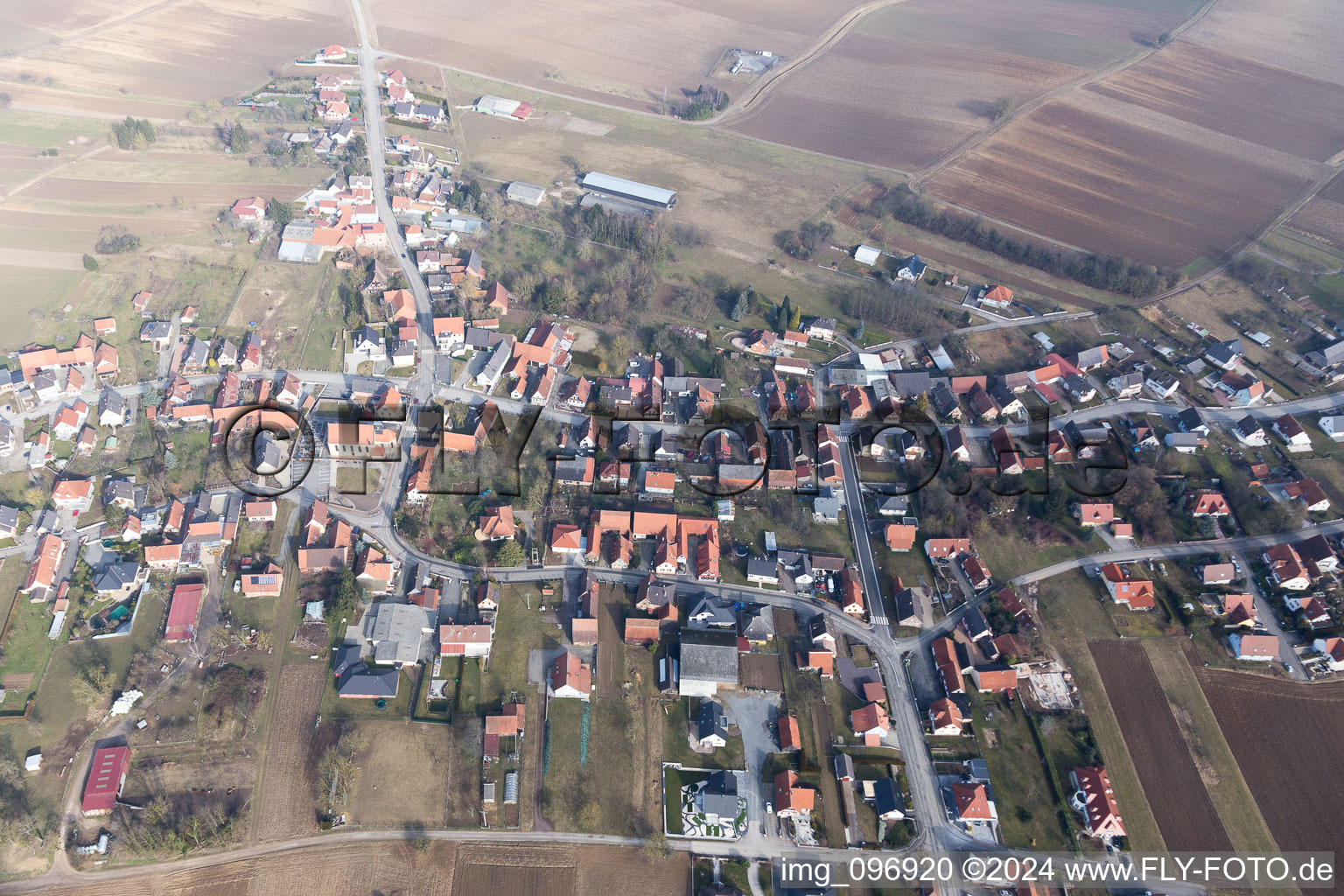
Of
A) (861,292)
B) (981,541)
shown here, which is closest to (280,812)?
(981,541)

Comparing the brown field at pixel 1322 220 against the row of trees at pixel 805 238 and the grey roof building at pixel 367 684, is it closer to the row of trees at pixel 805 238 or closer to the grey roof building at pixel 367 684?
the row of trees at pixel 805 238

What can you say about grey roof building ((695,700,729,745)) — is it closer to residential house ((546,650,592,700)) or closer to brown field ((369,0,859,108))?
residential house ((546,650,592,700))

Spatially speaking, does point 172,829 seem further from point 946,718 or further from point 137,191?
point 137,191

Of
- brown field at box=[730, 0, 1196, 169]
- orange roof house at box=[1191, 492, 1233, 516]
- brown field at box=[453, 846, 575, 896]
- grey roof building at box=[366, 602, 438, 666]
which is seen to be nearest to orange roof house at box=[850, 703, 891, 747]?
brown field at box=[453, 846, 575, 896]

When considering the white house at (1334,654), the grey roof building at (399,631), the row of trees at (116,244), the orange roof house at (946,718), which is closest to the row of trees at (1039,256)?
the white house at (1334,654)

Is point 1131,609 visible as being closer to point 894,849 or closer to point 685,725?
point 894,849

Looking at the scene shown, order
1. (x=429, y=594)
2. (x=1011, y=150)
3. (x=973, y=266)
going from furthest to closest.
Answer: (x=1011, y=150) < (x=973, y=266) < (x=429, y=594)
